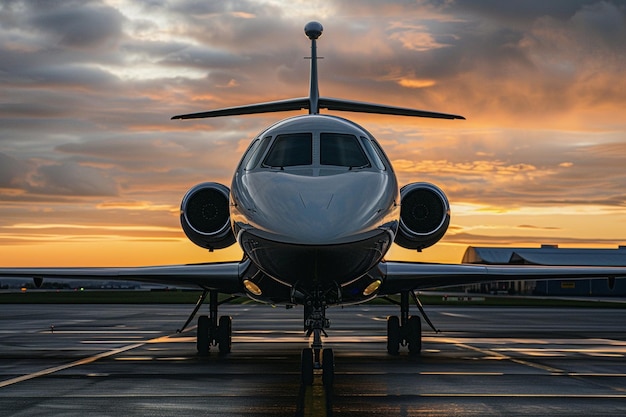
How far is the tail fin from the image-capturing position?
52.7ft

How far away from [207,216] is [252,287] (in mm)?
2062

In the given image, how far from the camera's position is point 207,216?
13977 millimetres

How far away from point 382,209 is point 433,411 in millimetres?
2466

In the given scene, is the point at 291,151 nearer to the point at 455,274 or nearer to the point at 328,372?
the point at 328,372

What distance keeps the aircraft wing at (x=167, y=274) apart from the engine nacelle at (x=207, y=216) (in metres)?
Answer: 0.47

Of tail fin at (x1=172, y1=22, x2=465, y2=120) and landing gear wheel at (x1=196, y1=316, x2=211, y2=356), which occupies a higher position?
tail fin at (x1=172, y1=22, x2=465, y2=120)

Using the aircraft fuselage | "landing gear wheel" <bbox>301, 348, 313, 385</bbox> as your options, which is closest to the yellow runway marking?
the aircraft fuselage

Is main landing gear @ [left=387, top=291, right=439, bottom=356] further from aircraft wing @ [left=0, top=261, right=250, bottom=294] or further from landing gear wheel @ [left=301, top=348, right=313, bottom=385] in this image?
landing gear wheel @ [left=301, top=348, right=313, bottom=385]

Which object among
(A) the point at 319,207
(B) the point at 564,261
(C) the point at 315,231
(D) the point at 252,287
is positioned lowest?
(B) the point at 564,261

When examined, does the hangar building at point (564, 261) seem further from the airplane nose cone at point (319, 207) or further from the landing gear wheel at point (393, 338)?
the airplane nose cone at point (319, 207)

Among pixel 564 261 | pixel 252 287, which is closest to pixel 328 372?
pixel 252 287

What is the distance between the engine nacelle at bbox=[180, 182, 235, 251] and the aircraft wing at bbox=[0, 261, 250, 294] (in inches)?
18.3

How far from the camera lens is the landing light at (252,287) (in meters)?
12.3

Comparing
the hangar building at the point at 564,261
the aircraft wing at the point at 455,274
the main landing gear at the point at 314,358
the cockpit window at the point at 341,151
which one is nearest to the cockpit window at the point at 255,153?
the cockpit window at the point at 341,151
